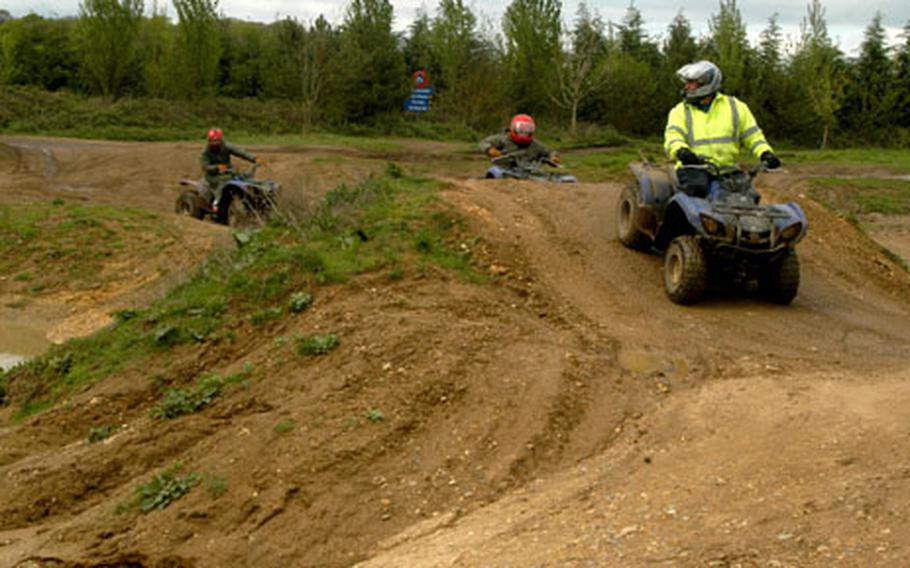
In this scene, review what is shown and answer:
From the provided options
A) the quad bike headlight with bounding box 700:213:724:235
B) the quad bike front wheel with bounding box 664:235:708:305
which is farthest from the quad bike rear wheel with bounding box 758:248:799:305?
the quad bike headlight with bounding box 700:213:724:235

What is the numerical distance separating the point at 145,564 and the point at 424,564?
1.88 metres

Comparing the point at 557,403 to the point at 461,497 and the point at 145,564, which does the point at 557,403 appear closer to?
the point at 461,497

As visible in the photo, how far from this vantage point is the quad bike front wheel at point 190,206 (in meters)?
18.4

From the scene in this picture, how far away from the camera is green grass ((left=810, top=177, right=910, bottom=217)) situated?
22.2 metres

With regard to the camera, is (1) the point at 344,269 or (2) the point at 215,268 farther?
(2) the point at 215,268

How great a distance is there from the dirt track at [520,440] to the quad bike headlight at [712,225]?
2.48 feet

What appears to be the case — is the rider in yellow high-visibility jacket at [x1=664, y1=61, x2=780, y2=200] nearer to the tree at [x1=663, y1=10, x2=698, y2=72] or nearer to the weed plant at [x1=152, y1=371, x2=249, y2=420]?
the weed plant at [x1=152, y1=371, x2=249, y2=420]

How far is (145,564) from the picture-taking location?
Answer: 590 centimetres


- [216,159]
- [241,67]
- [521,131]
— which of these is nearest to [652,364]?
[521,131]

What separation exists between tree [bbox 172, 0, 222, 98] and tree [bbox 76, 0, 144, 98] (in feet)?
6.28

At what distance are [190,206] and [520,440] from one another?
13424 millimetres

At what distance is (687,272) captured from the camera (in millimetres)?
8906

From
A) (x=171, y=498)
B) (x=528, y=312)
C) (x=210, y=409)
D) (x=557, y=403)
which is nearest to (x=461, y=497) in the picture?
(x=557, y=403)

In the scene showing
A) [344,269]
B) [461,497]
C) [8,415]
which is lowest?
[8,415]
